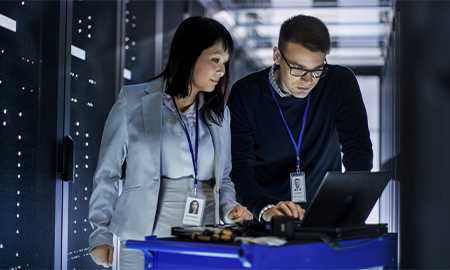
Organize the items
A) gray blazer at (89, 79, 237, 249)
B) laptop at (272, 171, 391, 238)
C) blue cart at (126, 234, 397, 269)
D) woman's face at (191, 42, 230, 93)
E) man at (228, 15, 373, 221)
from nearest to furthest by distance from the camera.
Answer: blue cart at (126, 234, 397, 269) → laptop at (272, 171, 391, 238) → gray blazer at (89, 79, 237, 249) → woman's face at (191, 42, 230, 93) → man at (228, 15, 373, 221)

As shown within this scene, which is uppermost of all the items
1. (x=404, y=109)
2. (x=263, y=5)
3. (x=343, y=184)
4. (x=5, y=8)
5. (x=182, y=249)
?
(x=263, y=5)

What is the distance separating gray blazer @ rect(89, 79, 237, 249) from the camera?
8.58 feet

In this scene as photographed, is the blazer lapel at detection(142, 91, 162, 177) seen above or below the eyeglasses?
below

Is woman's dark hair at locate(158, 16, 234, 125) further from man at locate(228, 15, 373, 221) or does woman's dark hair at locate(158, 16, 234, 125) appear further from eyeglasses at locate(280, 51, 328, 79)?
man at locate(228, 15, 373, 221)

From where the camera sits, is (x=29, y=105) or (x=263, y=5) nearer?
(x=29, y=105)

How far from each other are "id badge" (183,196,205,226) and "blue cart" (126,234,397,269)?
0.38 meters

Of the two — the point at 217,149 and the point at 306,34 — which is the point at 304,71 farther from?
the point at 217,149

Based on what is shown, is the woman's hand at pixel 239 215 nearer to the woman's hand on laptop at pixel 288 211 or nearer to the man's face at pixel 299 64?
the woman's hand on laptop at pixel 288 211

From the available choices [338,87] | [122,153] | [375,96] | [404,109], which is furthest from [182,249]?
[375,96]

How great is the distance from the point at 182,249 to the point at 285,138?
1.28 metres

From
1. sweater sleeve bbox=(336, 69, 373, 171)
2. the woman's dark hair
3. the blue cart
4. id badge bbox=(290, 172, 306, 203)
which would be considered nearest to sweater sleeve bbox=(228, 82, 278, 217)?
id badge bbox=(290, 172, 306, 203)

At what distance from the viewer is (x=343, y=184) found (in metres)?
2.22

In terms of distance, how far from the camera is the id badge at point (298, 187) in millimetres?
3033

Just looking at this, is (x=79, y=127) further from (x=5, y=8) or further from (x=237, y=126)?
(x=237, y=126)
